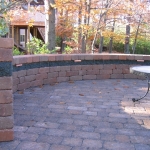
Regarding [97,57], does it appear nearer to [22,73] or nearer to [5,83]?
[22,73]

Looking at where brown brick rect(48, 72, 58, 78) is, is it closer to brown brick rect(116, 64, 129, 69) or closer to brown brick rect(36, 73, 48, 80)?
brown brick rect(36, 73, 48, 80)

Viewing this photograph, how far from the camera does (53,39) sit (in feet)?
24.3

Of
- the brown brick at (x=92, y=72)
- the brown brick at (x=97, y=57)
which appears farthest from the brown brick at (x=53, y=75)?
the brown brick at (x=97, y=57)

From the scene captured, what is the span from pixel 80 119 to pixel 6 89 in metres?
1.17

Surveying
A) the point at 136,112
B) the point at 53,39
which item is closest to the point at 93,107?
the point at 136,112

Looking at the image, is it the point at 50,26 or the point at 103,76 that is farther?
the point at 50,26

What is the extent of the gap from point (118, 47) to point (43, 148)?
43.6ft

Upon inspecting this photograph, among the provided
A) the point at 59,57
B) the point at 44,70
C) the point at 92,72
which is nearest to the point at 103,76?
the point at 92,72

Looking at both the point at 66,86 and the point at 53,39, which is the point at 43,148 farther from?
the point at 53,39

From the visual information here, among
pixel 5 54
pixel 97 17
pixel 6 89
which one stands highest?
pixel 97 17

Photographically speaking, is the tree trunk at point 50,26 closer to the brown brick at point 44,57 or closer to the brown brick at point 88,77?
the brown brick at point 88,77

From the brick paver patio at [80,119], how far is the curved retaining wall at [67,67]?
1.02 feet

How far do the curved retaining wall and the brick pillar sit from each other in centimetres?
207

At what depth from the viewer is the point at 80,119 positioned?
3199 mm
